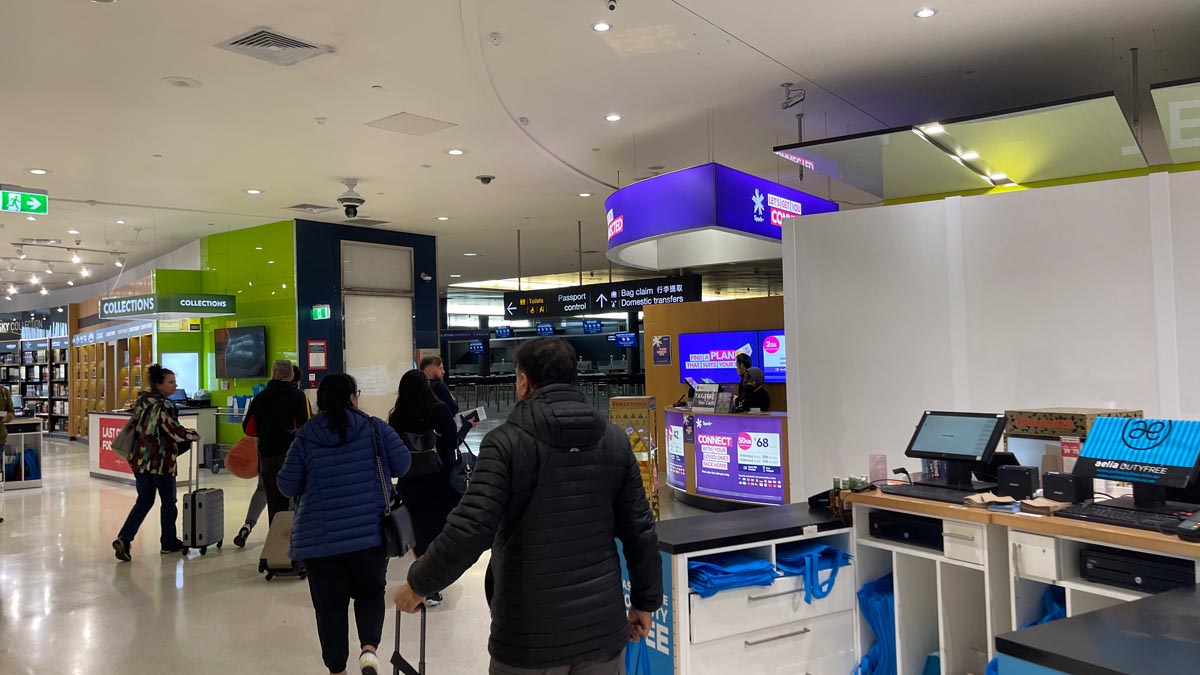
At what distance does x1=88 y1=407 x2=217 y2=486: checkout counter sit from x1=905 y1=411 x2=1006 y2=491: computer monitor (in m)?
9.76

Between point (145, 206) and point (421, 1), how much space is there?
6888mm

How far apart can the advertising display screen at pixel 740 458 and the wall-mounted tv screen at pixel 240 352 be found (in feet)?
21.8

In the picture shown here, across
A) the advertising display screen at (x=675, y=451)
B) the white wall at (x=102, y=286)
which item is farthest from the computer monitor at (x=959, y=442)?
the white wall at (x=102, y=286)

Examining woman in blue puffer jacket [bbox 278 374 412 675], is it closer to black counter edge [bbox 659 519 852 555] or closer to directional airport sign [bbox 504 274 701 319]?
black counter edge [bbox 659 519 852 555]

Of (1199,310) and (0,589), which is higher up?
(1199,310)

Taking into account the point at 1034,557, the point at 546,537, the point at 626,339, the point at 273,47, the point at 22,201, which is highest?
the point at 273,47

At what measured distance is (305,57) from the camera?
5141mm

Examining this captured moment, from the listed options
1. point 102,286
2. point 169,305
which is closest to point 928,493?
point 169,305

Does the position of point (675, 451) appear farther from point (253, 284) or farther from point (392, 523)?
point (253, 284)

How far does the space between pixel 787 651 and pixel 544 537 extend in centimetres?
145

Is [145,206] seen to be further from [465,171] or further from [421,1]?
[421,1]

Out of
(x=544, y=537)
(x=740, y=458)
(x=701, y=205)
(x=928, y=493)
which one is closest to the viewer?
(x=544, y=537)

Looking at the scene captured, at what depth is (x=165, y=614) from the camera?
16.5ft

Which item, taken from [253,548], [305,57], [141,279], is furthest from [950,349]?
[141,279]
